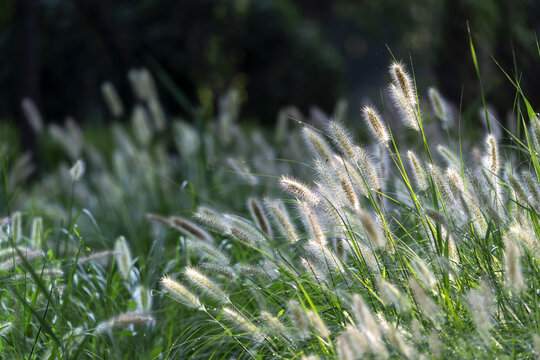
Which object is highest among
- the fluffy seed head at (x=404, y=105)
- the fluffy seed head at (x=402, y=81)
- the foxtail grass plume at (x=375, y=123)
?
the fluffy seed head at (x=402, y=81)

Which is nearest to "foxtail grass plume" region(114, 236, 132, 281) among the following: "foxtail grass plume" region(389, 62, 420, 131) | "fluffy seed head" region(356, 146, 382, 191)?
"fluffy seed head" region(356, 146, 382, 191)

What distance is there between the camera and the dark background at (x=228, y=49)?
5.88 meters

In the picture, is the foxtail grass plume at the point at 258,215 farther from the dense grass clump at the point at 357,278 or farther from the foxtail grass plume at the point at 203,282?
the foxtail grass plume at the point at 203,282

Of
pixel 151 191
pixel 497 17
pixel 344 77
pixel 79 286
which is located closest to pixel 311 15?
pixel 344 77

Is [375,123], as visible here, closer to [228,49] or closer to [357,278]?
[357,278]

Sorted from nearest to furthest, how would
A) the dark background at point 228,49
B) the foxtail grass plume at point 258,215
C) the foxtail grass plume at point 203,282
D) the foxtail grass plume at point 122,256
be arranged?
1. the foxtail grass plume at point 203,282
2. the foxtail grass plume at point 258,215
3. the foxtail grass plume at point 122,256
4. the dark background at point 228,49

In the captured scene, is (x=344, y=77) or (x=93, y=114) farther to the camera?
(x=93, y=114)

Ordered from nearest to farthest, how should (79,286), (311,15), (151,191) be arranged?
(79,286)
(151,191)
(311,15)

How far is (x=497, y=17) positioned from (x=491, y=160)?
355 cm

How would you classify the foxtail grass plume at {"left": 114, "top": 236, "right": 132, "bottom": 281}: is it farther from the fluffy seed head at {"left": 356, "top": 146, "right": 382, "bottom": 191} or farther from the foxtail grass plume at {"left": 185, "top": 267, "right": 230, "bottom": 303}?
the fluffy seed head at {"left": 356, "top": 146, "right": 382, "bottom": 191}

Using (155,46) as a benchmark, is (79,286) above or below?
below

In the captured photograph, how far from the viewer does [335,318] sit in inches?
63.6

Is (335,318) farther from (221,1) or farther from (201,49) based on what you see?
(221,1)

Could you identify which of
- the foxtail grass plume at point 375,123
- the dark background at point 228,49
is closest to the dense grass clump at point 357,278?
the foxtail grass plume at point 375,123
